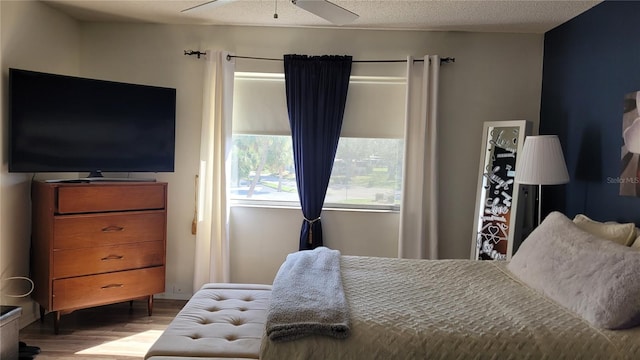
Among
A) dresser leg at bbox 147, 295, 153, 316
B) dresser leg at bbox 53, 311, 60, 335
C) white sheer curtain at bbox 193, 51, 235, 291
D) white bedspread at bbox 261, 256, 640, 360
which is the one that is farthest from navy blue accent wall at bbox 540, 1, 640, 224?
dresser leg at bbox 53, 311, 60, 335

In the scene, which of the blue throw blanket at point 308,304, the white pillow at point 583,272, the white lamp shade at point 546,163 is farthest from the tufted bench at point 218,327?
the white lamp shade at point 546,163

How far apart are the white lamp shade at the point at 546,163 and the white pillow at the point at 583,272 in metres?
0.50

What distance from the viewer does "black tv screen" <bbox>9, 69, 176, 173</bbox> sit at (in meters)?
2.97

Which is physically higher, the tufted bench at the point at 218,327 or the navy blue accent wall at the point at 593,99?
the navy blue accent wall at the point at 593,99

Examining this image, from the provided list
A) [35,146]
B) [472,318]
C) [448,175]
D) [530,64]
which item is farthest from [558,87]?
[35,146]

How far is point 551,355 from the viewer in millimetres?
1570

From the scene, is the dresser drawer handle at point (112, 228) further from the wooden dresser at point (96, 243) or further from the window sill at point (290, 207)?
the window sill at point (290, 207)

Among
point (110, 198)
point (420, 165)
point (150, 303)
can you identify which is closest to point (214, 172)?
point (110, 198)

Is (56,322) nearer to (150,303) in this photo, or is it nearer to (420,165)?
(150,303)

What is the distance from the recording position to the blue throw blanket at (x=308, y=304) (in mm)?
1616

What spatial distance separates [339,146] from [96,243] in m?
2.07

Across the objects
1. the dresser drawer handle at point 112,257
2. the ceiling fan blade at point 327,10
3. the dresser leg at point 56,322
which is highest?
the ceiling fan blade at point 327,10

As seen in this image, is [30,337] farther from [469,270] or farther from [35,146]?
[469,270]

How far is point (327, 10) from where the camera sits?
234cm
